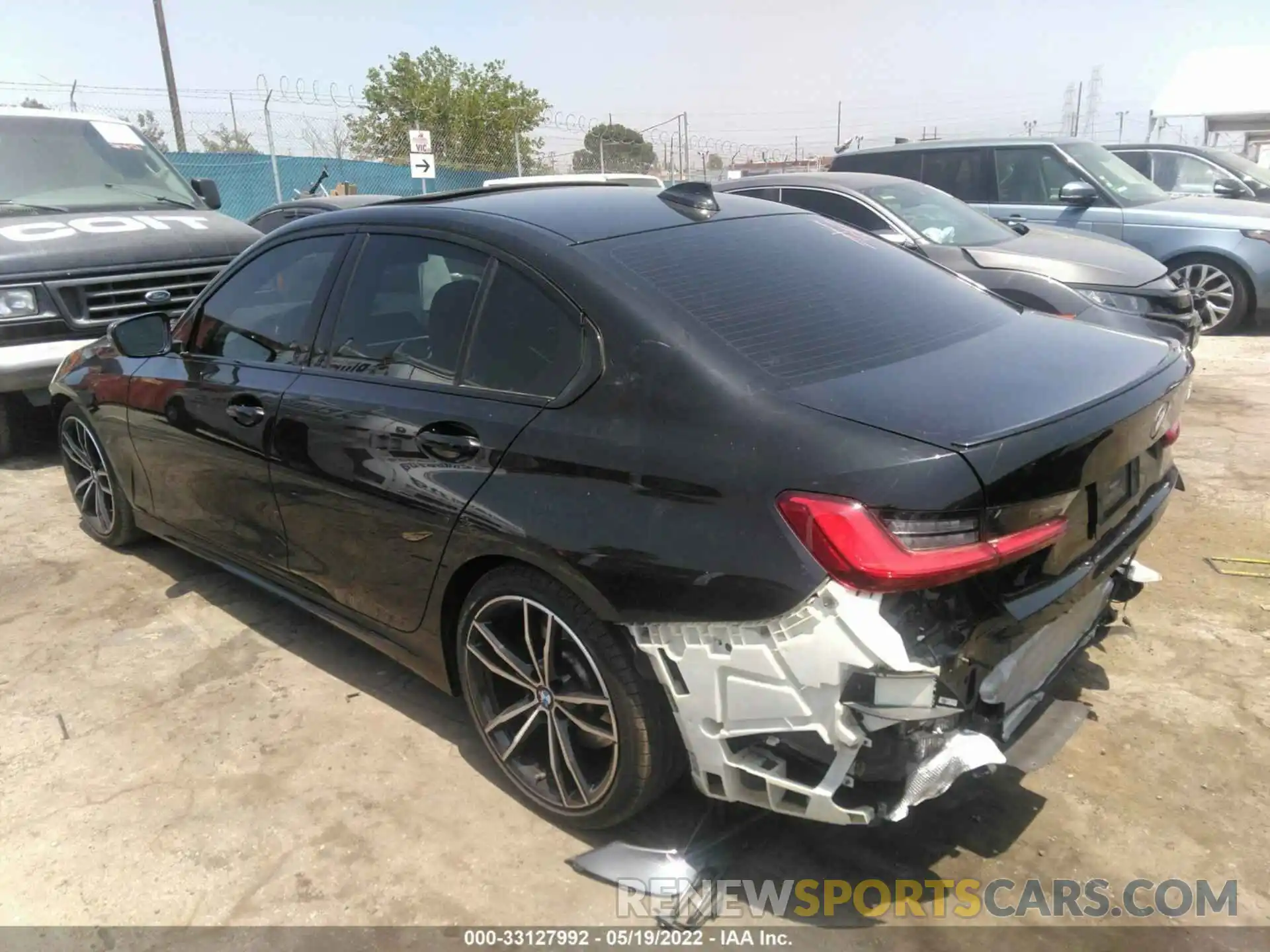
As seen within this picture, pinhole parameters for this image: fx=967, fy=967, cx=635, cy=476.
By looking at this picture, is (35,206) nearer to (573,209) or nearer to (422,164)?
(573,209)

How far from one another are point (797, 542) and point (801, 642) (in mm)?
212

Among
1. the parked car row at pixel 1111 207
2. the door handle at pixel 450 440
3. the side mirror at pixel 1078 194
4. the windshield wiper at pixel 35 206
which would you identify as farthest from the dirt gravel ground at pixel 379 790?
the parked car row at pixel 1111 207

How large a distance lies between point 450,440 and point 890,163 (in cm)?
818

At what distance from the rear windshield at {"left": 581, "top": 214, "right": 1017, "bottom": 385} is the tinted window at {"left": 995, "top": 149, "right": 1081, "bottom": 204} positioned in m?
6.84

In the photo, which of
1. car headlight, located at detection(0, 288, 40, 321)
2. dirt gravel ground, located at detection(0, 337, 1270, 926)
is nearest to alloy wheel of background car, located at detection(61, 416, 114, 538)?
dirt gravel ground, located at detection(0, 337, 1270, 926)

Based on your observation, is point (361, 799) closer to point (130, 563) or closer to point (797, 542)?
point (797, 542)

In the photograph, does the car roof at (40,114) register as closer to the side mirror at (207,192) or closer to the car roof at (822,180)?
the side mirror at (207,192)

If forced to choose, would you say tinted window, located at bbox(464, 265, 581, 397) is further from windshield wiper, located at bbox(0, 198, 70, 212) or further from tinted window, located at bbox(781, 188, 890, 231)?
windshield wiper, located at bbox(0, 198, 70, 212)

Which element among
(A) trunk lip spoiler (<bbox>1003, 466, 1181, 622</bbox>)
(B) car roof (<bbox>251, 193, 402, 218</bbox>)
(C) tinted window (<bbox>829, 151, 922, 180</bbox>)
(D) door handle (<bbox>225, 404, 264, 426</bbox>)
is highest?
(C) tinted window (<bbox>829, 151, 922, 180</bbox>)

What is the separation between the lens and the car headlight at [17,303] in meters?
5.80

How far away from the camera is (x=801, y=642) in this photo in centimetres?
203

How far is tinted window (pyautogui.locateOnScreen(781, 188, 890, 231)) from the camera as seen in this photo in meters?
6.93

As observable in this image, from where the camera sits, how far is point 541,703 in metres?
2.68

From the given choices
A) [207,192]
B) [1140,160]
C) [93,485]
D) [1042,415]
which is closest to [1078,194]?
[1140,160]
